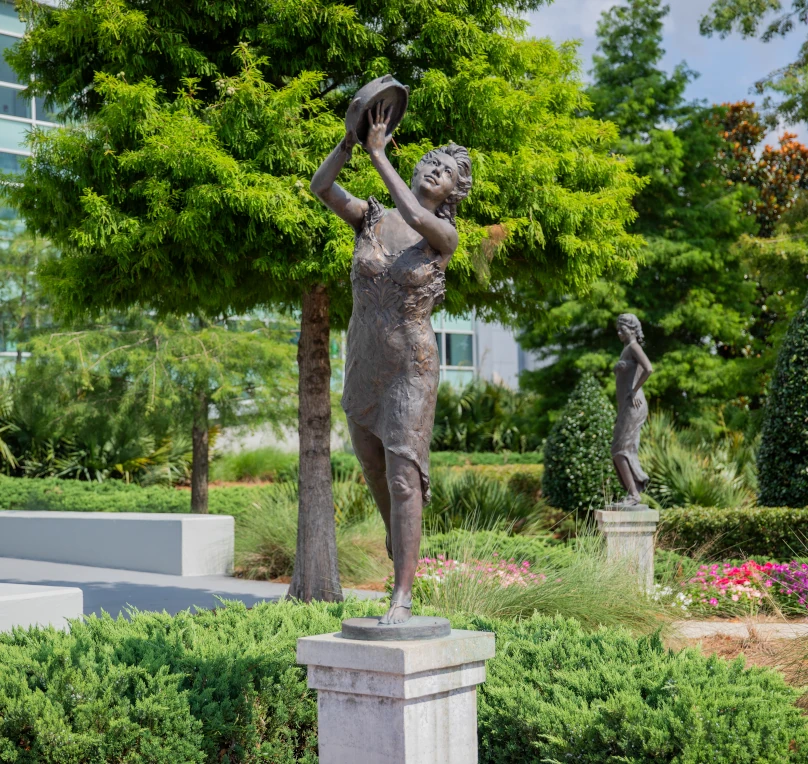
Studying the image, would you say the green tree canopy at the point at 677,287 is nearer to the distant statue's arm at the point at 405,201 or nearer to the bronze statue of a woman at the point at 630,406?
the bronze statue of a woman at the point at 630,406

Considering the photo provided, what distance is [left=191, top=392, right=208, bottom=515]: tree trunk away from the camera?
44.7 feet

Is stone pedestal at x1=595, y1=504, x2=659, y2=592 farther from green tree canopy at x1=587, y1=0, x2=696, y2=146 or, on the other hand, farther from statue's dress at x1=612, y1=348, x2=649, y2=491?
green tree canopy at x1=587, y1=0, x2=696, y2=146

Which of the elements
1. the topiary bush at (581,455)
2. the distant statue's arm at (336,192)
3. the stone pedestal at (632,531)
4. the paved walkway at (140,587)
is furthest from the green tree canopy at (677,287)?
the distant statue's arm at (336,192)

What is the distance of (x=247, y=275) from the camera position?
8.15 meters

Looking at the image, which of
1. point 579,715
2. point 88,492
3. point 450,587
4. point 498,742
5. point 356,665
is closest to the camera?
point 356,665

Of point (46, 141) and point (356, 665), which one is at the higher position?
point (46, 141)

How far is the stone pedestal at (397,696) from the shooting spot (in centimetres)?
355

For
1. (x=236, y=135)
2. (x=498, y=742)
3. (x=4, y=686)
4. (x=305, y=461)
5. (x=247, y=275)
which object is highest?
(x=236, y=135)

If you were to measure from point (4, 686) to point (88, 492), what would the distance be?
1253 centimetres

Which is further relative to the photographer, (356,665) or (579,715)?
(579,715)

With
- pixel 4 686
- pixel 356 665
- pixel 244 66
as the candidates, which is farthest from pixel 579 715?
pixel 244 66

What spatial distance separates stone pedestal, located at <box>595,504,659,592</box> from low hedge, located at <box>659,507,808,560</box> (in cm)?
139

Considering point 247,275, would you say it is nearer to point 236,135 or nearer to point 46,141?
Answer: point 236,135

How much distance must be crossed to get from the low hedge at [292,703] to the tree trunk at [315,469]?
3.42m
